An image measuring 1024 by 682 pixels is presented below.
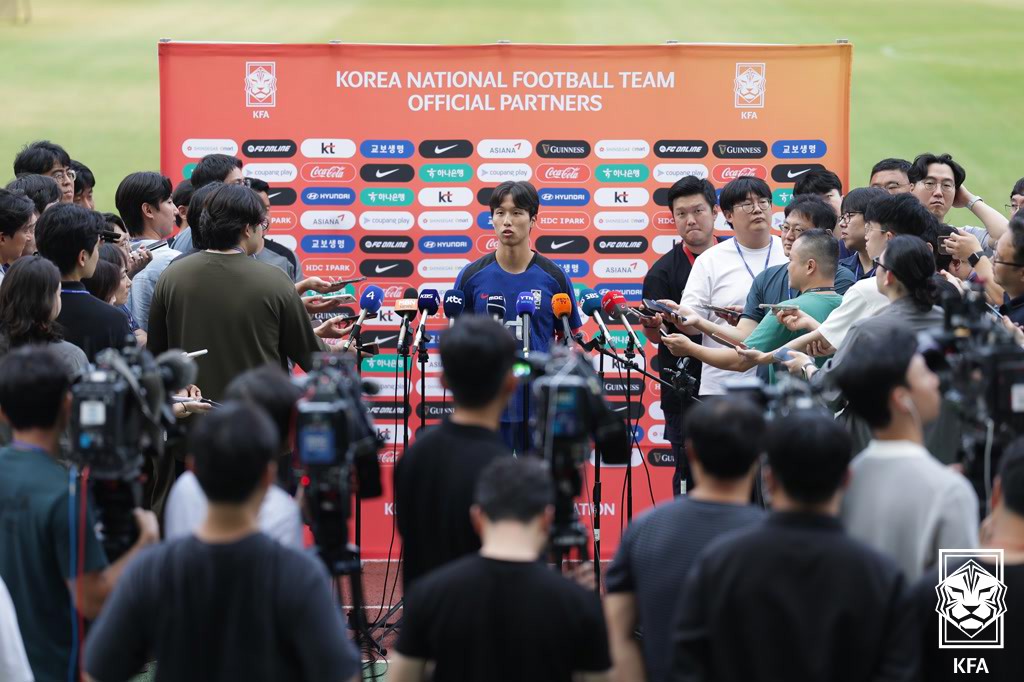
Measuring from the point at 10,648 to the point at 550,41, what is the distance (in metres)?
10.9

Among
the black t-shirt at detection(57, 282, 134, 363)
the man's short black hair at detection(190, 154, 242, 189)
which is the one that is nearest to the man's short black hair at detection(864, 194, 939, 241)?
the black t-shirt at detection(57, 282, 134, 363)

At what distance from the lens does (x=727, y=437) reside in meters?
2.54

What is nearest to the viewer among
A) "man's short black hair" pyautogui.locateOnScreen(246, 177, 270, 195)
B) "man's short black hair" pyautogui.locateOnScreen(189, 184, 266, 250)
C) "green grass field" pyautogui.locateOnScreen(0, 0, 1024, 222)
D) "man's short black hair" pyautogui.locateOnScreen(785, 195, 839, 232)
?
"man's short black hair" pyautogui.locateOnScreen(189, 184, 266, 250)

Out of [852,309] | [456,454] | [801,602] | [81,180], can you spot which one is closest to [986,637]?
[801,602]

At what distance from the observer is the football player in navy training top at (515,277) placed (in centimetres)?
540

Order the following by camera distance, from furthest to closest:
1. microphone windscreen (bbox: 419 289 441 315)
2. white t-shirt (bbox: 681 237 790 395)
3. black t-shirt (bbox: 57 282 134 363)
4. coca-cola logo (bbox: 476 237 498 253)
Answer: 1. coca-cola logo (bbox: 476 237 498 253)
2. white t-shirt (bbox: 681 237 790 395)
3. microphone windscreen (bbox: 419 289 441 315)
4. black t-shirt (bbox: 57 282 134 363)

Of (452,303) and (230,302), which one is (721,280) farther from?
(230,302)

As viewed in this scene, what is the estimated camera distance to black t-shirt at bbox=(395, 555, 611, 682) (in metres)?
2.33

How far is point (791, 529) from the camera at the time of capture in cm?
238

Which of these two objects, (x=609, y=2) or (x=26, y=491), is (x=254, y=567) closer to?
(x=26, y=491)

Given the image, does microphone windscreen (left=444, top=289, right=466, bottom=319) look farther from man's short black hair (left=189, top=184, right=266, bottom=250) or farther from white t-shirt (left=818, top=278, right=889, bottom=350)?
white t-shirt (left=818, top=278, right=889, bottom=350)

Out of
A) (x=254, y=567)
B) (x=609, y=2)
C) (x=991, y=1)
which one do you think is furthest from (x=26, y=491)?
(x=991, y=1)

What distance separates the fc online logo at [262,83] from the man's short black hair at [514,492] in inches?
173

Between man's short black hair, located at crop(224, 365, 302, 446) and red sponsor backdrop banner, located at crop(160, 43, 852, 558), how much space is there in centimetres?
347
